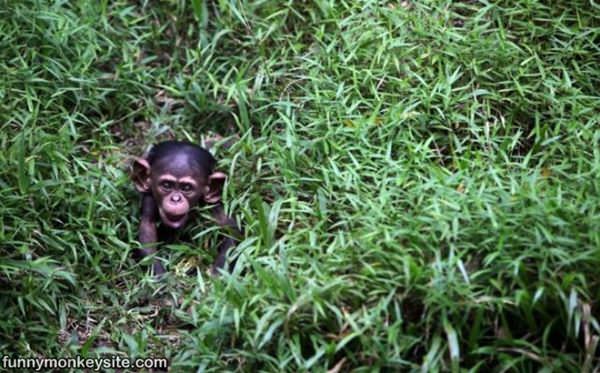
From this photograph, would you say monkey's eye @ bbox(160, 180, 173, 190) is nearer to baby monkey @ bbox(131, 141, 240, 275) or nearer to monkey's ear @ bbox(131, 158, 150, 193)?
baby monkey @ bbox(131, 141, 240, 275)

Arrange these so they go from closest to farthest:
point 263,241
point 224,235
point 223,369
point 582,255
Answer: point 582,255 < point 223,369 < point 263,241 < point 224,235

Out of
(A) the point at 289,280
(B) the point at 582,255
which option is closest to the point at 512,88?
(B) the point at 582,255

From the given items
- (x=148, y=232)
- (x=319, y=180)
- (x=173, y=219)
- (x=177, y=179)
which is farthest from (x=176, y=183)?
(x=319, y=180)

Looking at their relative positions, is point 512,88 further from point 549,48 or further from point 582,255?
point 582,255

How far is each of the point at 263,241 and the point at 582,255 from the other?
1685 millimetres

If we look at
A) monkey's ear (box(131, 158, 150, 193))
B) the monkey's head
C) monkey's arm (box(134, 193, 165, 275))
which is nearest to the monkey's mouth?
the monkey's head

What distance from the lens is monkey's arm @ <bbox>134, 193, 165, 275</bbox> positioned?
5.44 metres

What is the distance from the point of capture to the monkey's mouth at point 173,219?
5.49m

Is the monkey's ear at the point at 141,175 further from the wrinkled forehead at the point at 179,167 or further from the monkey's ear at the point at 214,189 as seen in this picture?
the monkey's ear at the point at 214,189

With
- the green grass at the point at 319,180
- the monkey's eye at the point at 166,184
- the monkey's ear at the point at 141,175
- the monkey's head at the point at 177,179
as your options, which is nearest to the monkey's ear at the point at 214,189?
the monkey's head at the point at 177,179

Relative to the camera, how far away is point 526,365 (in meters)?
4.33

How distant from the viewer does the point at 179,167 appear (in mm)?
5512

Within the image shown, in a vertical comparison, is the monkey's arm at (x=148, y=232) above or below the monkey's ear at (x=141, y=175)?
below

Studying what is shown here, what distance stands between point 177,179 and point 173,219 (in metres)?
0.23
